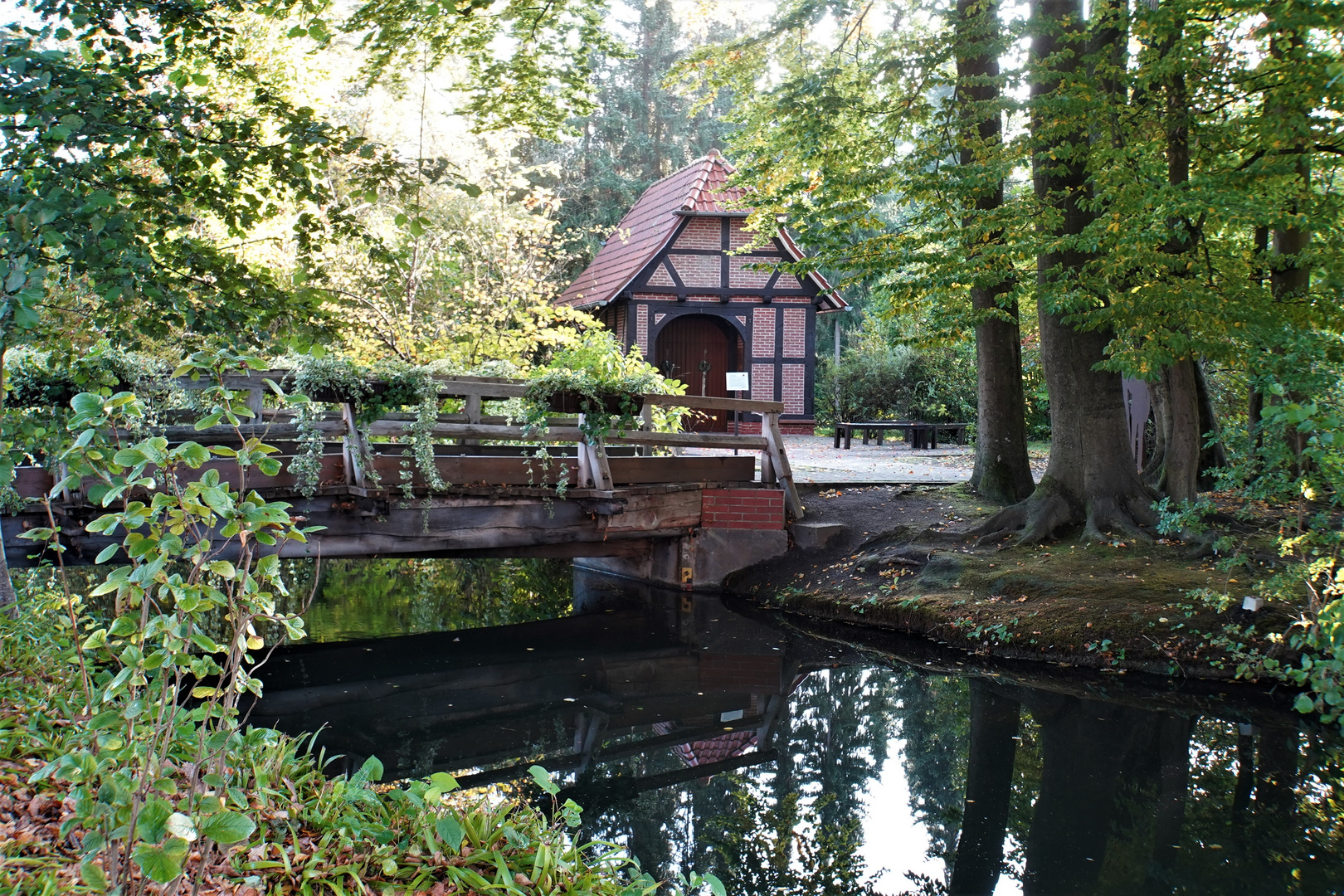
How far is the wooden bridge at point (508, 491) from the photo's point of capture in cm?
738

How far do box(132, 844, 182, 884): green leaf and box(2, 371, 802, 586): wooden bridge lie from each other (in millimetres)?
5050

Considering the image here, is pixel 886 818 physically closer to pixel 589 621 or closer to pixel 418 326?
pixel 589 621

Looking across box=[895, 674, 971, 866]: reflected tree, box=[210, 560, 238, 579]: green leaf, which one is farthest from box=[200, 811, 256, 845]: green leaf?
box=[895, 674, 971, 866]: reflected tree

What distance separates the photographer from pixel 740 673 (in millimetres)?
7152

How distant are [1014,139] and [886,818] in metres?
5.73

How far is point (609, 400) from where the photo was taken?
8570 millimetres

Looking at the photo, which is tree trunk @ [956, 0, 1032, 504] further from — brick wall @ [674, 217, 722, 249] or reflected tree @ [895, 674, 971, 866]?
brick wall @ [674, 217, 722, 249]

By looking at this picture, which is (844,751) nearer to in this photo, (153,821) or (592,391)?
(592,391)

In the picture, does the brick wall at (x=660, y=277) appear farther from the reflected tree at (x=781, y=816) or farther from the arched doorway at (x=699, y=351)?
the reflected tree at (x=781, y=816)

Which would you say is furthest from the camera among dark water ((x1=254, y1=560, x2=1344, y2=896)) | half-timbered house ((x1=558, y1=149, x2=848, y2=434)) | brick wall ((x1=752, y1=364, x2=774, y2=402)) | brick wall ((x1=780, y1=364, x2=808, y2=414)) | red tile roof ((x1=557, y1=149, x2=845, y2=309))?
brick wall ((x1=780, y1=364, x2=808, y2=414))

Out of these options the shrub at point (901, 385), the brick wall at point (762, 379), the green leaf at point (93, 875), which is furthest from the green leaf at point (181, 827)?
the shrub at point (901, 385)

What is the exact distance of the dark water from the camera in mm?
4145

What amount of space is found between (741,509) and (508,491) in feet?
8.14

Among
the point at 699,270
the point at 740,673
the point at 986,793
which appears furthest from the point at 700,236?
the point at 986,793
